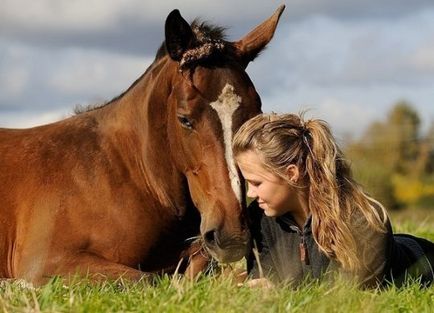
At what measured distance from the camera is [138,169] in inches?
254

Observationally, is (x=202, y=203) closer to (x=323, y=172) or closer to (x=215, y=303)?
(x=323, y=172)

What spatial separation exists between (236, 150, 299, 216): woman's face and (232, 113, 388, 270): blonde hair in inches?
1.4

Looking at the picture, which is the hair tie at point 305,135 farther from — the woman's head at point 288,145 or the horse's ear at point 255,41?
the horse's ear at point 255,41

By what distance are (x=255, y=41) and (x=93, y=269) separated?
1.96 m

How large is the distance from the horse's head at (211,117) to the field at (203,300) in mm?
669

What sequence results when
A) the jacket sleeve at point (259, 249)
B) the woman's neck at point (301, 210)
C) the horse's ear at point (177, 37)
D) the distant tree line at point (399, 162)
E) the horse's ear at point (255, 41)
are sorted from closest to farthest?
the woman's neck at point (301, 210) < the jacket sleeve at point (259, 249) < the horse's ear at point (177, 37) < the horse's ear at point (255, 41) < the distant tree line at point (399, 162)

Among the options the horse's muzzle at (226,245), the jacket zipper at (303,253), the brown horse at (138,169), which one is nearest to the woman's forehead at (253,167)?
the brown horse at (138,169)

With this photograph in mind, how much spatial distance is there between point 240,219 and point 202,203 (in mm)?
476

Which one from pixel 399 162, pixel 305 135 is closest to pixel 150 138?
pixel 305 135

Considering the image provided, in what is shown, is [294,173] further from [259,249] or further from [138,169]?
[138,169]

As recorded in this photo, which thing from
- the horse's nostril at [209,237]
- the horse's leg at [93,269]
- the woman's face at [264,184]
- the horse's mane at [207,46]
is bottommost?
the horse's leg at [93,269]

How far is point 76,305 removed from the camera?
4.06 meters

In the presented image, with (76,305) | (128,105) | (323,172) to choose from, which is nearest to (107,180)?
(128,105)

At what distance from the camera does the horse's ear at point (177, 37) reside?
6.02m
